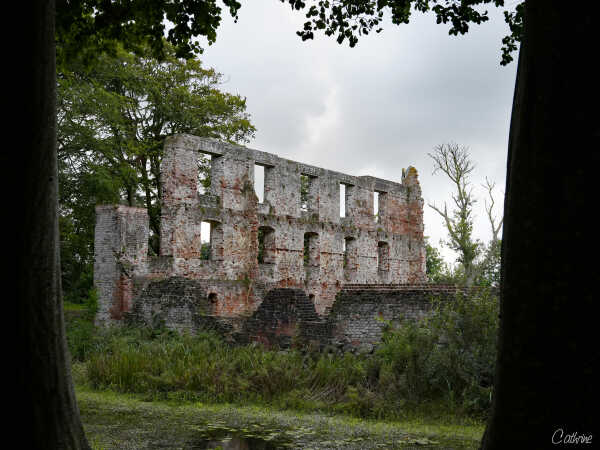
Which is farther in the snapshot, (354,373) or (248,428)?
(354,373)

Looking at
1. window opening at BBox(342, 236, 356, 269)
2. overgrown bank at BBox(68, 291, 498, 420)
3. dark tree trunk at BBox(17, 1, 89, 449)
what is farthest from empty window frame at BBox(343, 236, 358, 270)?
dark tree trunk at BBox(17, 1, 89, 449)

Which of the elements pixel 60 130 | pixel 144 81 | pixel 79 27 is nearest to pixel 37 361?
pixel 79 27

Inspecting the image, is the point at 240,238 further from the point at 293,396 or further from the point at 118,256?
the point at 293,396

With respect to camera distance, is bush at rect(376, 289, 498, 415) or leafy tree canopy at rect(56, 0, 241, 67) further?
bush at rect(376, 289, 498, 415)

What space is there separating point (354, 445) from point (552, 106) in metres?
5.74

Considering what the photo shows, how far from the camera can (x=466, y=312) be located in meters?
10.8

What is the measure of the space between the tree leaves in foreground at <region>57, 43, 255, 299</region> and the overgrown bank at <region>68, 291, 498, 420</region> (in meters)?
10.7

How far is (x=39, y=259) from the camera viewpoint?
4141 mm

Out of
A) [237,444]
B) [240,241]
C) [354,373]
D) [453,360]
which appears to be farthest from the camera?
[240,241]

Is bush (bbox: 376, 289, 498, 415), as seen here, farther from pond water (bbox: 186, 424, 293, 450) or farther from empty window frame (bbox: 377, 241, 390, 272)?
empty window frame (bbox: 377, 241, 390, 272)

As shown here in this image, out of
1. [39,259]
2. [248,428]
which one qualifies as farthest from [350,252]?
[39,259]

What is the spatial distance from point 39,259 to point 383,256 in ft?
84.9

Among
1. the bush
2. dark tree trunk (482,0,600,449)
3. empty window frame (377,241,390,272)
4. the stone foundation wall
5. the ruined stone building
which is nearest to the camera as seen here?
dark tree trunk (482,0,600,449)

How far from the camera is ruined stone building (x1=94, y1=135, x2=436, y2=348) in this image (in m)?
19.1
